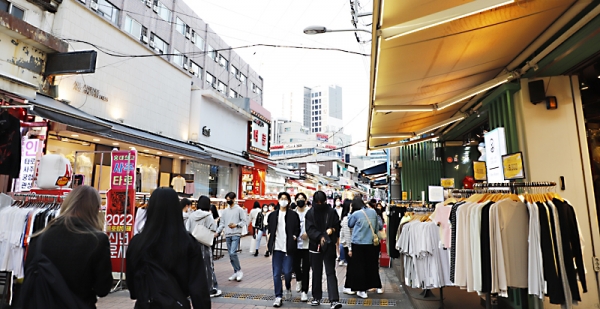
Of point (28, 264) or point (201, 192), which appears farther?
point (201, 192)

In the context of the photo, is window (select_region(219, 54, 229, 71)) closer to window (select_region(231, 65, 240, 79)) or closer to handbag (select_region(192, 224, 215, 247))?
window (select_region(231, 65, 240, 79))

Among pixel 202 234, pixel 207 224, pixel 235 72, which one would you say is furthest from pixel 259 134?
pixel 202 234

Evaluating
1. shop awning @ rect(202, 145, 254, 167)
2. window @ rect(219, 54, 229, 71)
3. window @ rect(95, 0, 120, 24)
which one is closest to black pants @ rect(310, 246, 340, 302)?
shop awning @ rect(202, 145, 254, 167)

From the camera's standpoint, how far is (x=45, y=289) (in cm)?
223

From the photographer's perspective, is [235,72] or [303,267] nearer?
[303,267]

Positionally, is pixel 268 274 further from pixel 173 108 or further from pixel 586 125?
pixel 173 108

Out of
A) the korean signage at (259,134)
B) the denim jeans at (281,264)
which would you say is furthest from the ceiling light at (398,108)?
the korean signage at (259,134)

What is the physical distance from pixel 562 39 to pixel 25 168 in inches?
398

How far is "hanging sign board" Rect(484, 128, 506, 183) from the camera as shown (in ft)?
16.4

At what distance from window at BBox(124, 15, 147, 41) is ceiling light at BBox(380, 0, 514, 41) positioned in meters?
20.4

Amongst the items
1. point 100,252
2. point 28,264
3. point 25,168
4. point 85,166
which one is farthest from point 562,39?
point 85,166

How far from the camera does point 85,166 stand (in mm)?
10781

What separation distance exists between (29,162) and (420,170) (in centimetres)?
1036

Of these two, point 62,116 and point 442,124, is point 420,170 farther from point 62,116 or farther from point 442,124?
point 62,116
